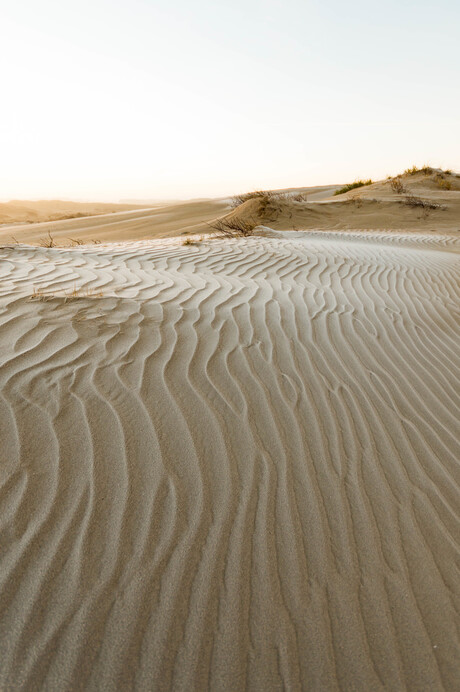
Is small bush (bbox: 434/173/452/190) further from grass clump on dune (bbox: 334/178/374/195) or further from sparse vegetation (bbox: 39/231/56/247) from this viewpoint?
sparse vegetation (bbox: 39/231/56/247)

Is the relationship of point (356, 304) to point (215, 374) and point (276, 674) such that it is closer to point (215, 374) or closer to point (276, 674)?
point (215, 374)

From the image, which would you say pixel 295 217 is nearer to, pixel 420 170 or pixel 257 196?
pixel 257 196

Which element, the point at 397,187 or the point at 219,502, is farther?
the point at 397,187

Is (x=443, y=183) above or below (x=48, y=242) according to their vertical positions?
above

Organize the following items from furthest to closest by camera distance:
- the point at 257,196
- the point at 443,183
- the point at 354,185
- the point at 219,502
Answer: the point at 354,185 < the point at 443,183 < the point at 257,196 < the point at 219,502

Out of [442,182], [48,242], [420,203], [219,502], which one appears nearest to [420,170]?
[442,182]

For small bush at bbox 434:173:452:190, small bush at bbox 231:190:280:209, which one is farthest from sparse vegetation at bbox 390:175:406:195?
small bush at bbox 231:190:280:209

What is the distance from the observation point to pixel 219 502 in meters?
1.82

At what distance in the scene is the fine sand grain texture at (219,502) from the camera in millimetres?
1319

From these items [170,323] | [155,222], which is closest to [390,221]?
[155,222]

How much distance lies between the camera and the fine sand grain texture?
1319 millimetres

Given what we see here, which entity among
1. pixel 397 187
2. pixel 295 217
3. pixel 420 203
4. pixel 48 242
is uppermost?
pixel 397 187

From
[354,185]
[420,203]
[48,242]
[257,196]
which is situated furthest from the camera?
[354,185]

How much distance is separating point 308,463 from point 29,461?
122 centimetres
